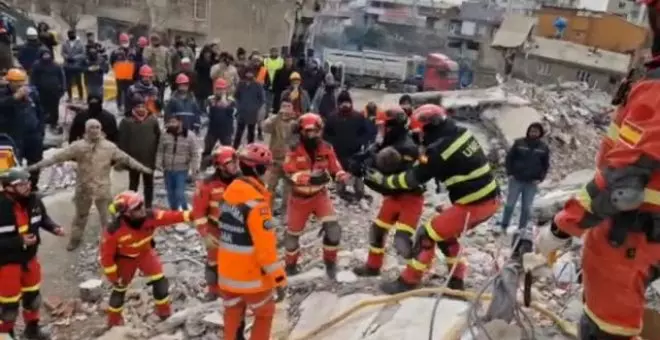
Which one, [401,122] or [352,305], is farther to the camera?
[401,122]

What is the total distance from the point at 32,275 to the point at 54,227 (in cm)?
53

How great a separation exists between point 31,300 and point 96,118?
324 centimetres

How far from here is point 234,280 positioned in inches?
208

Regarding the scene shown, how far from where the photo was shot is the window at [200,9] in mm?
30264

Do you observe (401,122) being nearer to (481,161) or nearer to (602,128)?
(481,161)

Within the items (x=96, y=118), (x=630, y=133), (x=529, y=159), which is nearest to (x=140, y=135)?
(x=96, y=118)

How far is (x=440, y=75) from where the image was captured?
24.2 meters

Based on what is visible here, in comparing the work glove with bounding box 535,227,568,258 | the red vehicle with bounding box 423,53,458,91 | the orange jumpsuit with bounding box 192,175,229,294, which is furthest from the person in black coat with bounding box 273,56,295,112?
the red vehicle with bounding box 423,53,458,91

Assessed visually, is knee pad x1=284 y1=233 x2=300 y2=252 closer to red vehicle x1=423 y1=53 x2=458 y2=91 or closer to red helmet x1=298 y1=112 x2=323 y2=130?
red helmet x1=298 y1=112 x2=323 y2=130

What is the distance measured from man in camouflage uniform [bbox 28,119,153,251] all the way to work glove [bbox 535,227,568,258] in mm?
5506

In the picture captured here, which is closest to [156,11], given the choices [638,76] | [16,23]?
[16,23]

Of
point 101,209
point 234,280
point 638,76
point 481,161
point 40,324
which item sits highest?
point 638,76

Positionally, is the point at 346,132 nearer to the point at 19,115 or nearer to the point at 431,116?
the point at 431,116

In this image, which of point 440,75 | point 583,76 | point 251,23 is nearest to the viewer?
point 440,75
